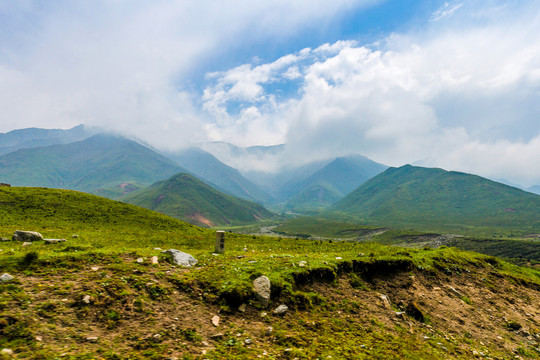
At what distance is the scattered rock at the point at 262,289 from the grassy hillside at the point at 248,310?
282mm

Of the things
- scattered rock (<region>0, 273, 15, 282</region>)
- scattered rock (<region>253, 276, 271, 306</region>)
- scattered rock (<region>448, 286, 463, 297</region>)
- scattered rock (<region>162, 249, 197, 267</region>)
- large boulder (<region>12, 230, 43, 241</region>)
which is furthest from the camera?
large boulder (<region>12, 230, 43, 241</region>)

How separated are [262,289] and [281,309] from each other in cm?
131

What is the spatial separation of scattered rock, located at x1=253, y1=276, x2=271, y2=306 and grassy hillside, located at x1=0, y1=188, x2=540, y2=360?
0.28m

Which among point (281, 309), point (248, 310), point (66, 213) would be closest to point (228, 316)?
point (248, 310)

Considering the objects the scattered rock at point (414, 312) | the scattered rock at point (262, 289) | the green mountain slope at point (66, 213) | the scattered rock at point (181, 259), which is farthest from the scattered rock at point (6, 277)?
the green mountain slope at point (66, 213)

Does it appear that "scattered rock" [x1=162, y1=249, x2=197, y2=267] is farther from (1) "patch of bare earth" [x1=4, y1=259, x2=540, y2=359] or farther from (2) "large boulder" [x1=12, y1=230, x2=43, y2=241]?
(2) "large boulder" [x1=12, y1=230, x2=43, y2=241]

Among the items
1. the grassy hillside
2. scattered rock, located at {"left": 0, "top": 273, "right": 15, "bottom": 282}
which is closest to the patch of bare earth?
the grassy hillside

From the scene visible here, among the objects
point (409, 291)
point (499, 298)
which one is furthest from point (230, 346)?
point (499, 298)

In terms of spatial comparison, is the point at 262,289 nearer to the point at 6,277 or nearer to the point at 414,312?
the point at 414,312

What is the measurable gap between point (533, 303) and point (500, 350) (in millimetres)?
11192

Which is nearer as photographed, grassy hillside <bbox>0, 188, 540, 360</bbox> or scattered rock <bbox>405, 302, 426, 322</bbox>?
grassy hillside <bbox>0, 188, 540, 360</bbox>

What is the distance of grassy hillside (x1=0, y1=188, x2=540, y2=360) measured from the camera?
792 cm

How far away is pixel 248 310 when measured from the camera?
11.1 metres

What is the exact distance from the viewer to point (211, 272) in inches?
520
